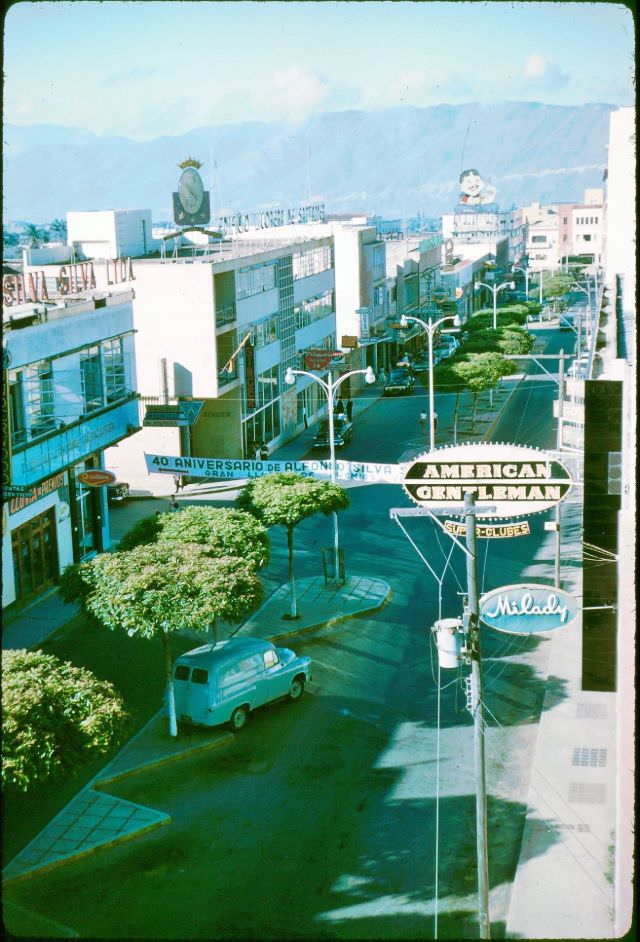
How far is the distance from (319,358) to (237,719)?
3762cm

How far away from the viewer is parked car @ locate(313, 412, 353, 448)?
52.2 metres

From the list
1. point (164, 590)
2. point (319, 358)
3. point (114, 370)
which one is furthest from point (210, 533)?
point (319, 358)

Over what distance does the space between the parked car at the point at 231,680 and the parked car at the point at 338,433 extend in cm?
2921

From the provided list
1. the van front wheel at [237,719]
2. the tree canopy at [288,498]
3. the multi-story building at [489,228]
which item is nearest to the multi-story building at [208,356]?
the tree canopy at [288,498]

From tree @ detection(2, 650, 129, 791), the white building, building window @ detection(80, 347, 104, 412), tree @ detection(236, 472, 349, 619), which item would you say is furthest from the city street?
the white building

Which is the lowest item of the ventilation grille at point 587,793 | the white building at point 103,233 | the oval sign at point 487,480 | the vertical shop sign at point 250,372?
the ventilation grille at point 587,793

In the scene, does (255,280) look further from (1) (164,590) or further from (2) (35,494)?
(1) (164,590)

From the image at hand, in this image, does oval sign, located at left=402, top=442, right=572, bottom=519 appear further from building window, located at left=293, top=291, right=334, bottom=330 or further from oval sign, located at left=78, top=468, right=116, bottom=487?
building window, located at left=293, top=291, right=334, bottom=330

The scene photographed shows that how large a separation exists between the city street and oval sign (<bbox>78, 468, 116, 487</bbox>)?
8.53 metres

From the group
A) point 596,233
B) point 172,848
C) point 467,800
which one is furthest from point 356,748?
point 596,233

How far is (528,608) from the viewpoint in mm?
17094

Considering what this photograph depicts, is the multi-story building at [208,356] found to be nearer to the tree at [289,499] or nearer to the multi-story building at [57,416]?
the multi-story building at [57,416]

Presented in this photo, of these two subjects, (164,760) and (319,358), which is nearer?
(164,760)

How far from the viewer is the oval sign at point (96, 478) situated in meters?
32.2
